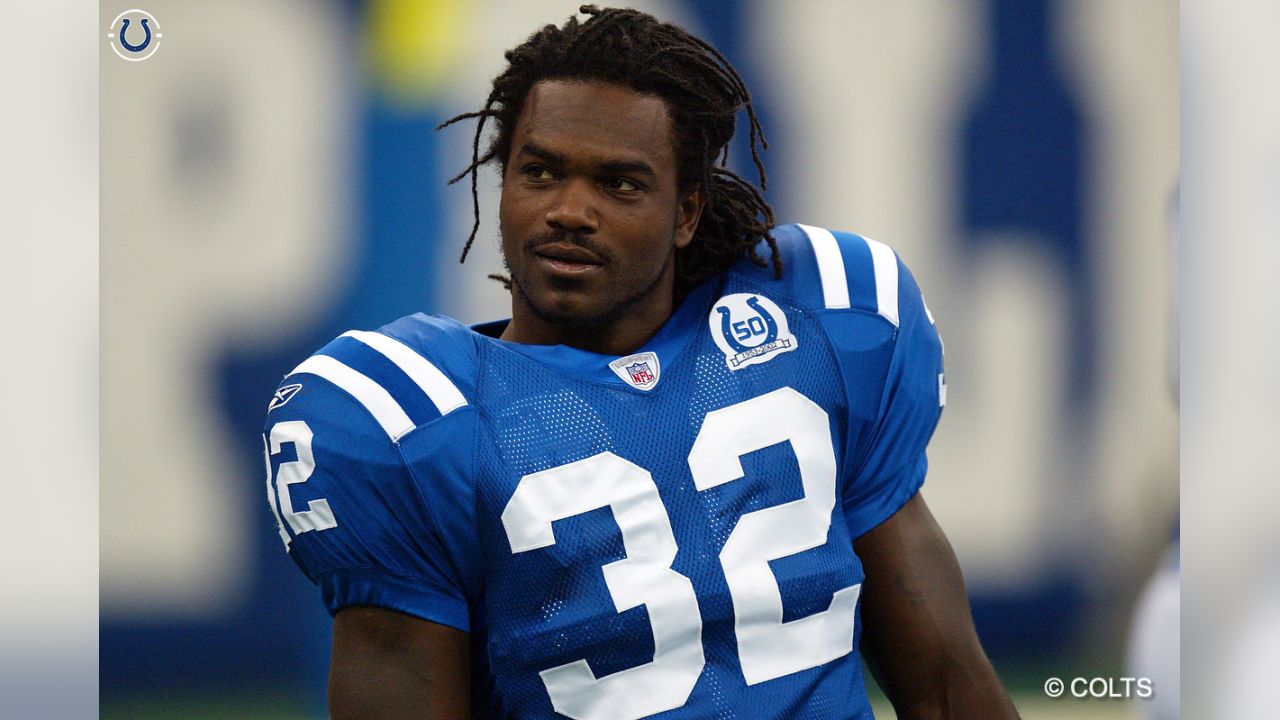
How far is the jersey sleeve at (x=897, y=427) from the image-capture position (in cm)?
127

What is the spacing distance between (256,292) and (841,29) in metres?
0.96

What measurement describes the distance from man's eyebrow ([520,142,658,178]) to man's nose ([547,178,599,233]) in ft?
0.06

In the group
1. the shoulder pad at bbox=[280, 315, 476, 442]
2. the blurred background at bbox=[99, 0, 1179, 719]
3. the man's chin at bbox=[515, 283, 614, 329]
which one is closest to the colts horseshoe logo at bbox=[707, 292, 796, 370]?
the man's chin at bbox=[515, 283, 614, 329]

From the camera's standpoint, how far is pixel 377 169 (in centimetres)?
208

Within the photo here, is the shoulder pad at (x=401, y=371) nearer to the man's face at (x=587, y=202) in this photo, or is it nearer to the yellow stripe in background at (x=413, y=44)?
the man's face at (x=587, y=202)

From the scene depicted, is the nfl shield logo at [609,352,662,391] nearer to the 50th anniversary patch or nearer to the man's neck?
the man's neck

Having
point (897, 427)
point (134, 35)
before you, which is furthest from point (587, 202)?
point (134, 35)

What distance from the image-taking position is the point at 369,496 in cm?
110

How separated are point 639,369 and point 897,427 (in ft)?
0.81

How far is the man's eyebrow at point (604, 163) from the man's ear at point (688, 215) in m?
0.09

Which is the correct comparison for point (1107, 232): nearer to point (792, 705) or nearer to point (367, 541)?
point (792, 705)

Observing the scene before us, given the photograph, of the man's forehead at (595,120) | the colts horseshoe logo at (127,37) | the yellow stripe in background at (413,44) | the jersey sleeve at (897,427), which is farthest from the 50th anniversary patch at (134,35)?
the jersey sleeve at (897,427)

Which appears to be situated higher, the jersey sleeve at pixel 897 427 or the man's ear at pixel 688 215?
the man's ear at pixel 688 215

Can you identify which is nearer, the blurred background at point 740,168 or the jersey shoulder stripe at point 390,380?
the jersey shoulder stripe at point 390,380
